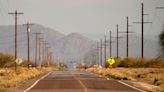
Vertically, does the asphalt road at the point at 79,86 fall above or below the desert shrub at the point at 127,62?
above

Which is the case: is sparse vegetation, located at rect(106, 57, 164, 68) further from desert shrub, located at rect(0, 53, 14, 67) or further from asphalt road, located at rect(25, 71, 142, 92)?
asphalt road, located at rect(25, 71, 142, 92)

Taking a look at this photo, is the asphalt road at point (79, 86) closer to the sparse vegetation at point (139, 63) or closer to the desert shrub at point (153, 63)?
the sparse vegetation at point (139, 63)

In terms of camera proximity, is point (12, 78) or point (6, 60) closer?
point (12, 78)

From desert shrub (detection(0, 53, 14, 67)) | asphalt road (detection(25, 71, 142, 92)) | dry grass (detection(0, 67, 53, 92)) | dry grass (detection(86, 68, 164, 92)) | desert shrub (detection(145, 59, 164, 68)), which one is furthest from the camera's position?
desert shrub (detection(0, 53, 14, 67))

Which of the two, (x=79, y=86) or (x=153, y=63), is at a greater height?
(x=79, y=86)

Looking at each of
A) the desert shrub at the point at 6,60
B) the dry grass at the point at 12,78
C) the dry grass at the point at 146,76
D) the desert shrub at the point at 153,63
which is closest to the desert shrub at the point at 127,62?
the desert shrub at the point at 153,63

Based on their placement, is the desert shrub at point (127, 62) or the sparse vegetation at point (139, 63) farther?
the desert shrub at point (127, 62)

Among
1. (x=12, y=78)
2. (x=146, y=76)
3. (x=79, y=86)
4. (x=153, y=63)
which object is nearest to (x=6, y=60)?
(x=153, y=63)

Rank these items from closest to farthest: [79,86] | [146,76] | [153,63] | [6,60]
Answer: [79,86], [146,76], [153,63], [6,60]

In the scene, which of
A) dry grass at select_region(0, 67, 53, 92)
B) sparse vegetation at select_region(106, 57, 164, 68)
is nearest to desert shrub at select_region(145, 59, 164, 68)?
sparse vegetation at select_region(106, 57, 164, 68)

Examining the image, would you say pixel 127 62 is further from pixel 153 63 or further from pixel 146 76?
pixel 146 76

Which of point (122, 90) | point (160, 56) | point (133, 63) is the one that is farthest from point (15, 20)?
point (122, 90)

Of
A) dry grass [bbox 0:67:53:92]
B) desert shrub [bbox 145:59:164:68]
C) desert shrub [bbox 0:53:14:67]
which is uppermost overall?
dry grass [bbox 0:67:53:92]

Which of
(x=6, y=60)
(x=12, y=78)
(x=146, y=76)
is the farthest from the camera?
(x=6, y=60)
